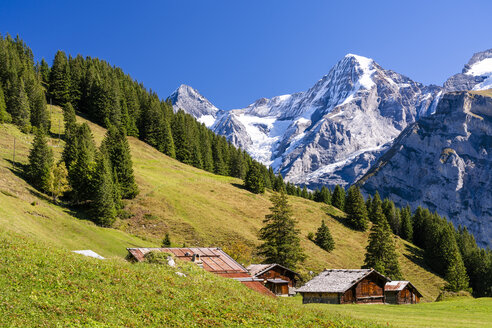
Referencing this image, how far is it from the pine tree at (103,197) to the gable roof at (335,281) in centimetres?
3307

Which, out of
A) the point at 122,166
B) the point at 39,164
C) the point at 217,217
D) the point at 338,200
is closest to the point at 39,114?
the point at 122,166

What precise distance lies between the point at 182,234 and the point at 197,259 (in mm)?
35649

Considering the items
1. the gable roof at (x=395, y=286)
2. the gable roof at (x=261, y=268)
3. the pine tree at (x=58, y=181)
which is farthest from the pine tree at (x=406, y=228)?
the pine tree at (x=58, y=181)

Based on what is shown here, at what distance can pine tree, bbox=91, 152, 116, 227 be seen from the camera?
214 feet

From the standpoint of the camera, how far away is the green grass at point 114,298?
50.7ft

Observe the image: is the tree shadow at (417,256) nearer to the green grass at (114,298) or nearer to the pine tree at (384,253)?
the pine tree at (384,253)

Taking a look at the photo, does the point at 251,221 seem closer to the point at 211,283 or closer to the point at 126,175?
the point at 126,175

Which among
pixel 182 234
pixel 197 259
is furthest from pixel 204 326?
pixel 182 234

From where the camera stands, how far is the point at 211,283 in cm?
2461

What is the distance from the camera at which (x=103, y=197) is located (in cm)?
6619

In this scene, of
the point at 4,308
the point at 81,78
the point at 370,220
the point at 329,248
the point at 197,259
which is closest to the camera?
the point at 4,308

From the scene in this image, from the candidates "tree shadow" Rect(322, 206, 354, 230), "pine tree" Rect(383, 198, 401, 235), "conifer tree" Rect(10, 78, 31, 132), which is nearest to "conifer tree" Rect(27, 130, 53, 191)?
"conifer tree" Rect(10, 78, 31, 132)

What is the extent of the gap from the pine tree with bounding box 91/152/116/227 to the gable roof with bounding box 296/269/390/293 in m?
33.1

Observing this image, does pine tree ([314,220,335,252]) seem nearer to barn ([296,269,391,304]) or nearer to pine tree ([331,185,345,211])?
barn ([296,269,391,304])
